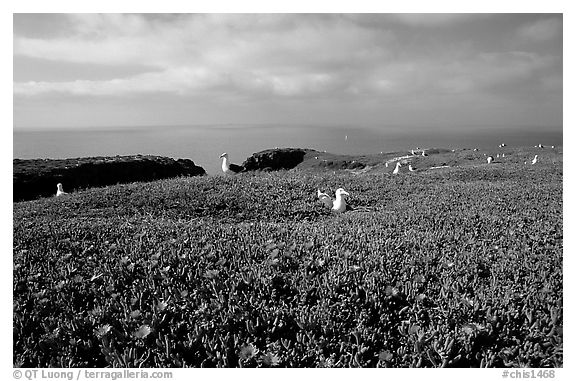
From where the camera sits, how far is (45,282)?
4062 millimetres

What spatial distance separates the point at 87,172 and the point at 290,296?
34268 millimetres

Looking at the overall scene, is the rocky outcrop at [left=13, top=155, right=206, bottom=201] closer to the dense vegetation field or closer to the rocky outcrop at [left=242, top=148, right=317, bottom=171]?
the dense vegetation field

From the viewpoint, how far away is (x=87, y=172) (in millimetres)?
33312

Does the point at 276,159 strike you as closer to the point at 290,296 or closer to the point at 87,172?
the point at 87,172

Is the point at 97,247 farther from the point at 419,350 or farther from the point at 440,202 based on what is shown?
the point at 440,202

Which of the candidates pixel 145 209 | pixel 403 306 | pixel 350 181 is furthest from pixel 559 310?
pixel 350 181

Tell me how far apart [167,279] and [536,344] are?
327cm

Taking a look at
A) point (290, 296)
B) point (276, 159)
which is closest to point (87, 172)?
point (290, 296)

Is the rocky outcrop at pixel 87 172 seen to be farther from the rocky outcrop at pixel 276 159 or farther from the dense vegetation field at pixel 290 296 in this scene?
the rocky outcrop at pixel 276 159

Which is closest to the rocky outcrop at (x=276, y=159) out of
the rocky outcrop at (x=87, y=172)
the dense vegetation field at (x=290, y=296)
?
the rocky outcrop at (x=87, y=172)

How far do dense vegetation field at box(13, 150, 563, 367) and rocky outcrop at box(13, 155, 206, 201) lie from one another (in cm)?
1596

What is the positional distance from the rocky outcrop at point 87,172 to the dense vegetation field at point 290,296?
628 inches

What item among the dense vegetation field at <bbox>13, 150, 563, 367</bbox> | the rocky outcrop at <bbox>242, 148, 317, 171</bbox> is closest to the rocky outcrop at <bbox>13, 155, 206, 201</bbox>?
the dense vegetation field at <bbox>13, 150, 563, 367</bbox>
